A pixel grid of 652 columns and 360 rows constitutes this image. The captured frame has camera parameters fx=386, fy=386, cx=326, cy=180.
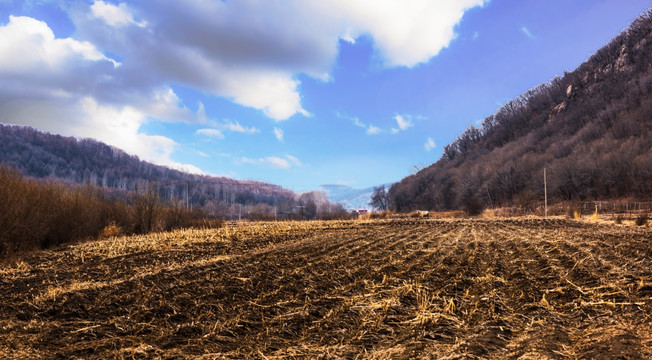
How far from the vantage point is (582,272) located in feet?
29.9

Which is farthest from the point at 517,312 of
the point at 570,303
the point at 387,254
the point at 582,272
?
the point at 387,254

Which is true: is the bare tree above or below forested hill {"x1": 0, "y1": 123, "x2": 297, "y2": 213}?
below

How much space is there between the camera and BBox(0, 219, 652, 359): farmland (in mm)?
4621

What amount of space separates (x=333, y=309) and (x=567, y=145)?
10312 cm

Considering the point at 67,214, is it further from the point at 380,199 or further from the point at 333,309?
the point at 380,199

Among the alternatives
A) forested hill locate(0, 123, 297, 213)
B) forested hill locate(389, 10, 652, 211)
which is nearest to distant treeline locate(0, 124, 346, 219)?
forested hill locate(0, 123, 297, 213)

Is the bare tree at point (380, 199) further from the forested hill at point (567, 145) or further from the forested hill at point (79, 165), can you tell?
the forested hill at point (79, 165)

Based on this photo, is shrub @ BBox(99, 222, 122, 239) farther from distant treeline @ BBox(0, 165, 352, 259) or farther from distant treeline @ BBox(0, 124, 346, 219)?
distant treeline @ BBox(0, 124, 346, 219)

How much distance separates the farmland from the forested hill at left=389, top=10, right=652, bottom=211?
66152 mm

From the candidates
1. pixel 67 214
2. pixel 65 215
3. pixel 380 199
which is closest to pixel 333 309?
pixel 65 215

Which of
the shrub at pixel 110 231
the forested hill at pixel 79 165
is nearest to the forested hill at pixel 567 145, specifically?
the shrub at pixel 110 231

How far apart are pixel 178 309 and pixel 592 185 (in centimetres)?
8159

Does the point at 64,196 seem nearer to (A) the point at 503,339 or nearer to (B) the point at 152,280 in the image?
(B) the point at 152,280

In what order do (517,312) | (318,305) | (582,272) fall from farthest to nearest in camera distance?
(582,272)
(318,305)
(517,312)
